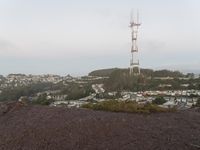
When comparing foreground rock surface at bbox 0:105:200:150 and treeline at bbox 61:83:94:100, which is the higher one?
foreground rock surface at bbox 0:105:200:150

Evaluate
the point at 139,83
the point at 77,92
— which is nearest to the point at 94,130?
the point at 77,92

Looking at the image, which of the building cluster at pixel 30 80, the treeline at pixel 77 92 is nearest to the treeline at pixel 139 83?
the treeline at pixel 77 92

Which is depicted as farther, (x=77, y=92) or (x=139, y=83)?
(x=139, y=83)

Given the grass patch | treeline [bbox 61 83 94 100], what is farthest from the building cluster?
the grass patch

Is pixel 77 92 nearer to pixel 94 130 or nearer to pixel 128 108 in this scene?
pixel 128 108

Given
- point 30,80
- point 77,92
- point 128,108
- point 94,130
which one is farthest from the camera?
point 30,80

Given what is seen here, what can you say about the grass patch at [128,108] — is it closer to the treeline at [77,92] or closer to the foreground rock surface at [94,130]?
the foreground rock surface at [94,130]

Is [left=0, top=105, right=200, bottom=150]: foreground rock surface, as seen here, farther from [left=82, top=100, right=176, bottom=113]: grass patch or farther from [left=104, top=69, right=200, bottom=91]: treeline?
[left=104, top=69, right=200, bottom=91]: treeline

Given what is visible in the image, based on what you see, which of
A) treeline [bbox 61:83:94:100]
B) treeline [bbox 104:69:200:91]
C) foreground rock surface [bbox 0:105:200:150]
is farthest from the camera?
treeline [bbox 104:69:200:91]
